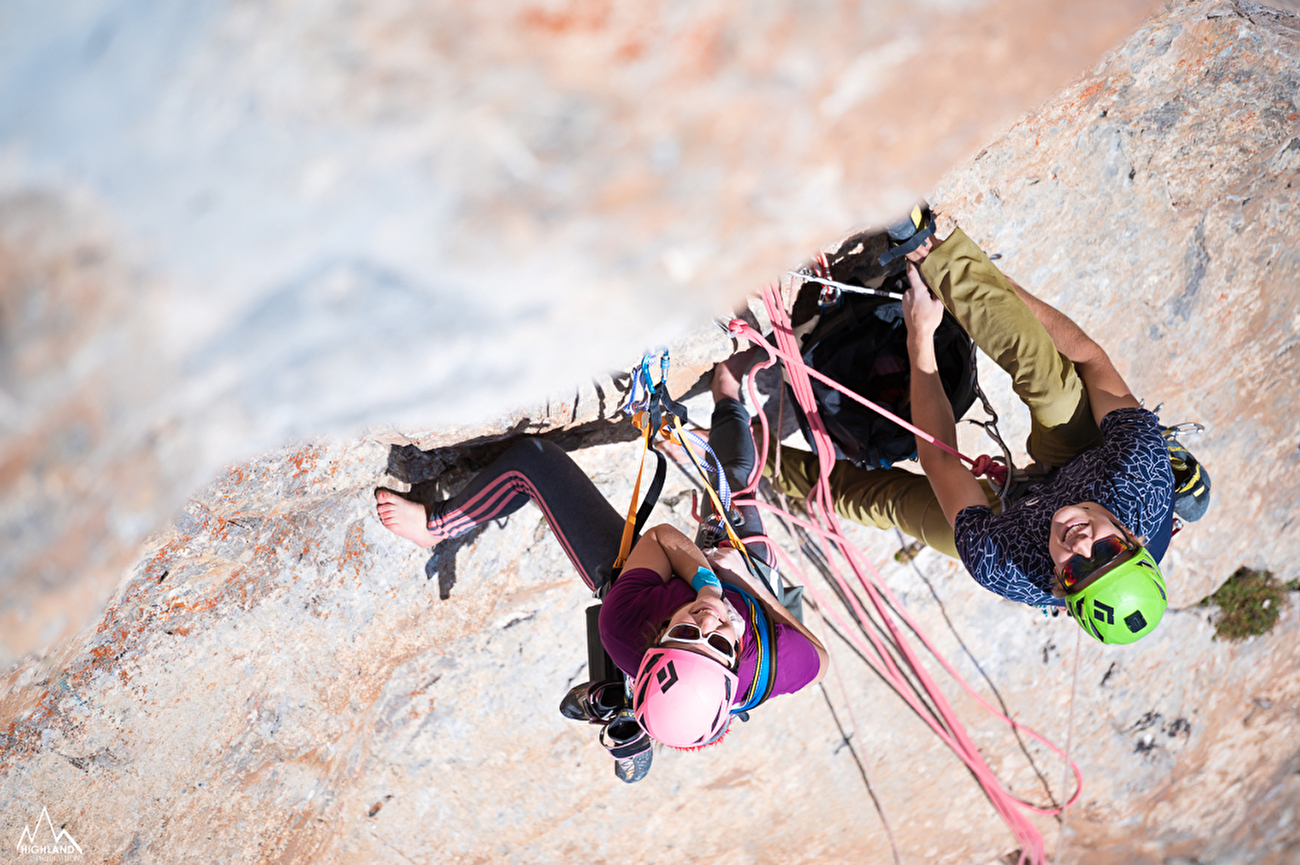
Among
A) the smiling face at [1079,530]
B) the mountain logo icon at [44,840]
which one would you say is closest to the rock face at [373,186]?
the smiling face at [1079,530]

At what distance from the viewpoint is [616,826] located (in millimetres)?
3168

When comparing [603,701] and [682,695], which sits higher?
[603,701]

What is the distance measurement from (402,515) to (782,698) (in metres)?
2.03

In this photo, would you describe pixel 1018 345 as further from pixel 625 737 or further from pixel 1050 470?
pixel 625 737

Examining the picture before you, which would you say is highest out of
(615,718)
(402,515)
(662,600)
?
(402,515)

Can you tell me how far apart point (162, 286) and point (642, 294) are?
480 millimetres

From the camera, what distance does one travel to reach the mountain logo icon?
83.2 inches

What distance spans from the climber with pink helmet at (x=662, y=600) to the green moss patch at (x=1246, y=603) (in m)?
2.99

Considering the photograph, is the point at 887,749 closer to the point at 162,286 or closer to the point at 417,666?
the point at 417,666

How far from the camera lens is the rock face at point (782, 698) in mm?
2156

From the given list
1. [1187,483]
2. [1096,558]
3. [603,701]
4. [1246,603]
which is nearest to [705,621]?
[603,701]

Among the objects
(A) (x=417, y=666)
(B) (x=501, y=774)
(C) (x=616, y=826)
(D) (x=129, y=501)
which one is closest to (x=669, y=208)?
(D) (x=129, y=501)

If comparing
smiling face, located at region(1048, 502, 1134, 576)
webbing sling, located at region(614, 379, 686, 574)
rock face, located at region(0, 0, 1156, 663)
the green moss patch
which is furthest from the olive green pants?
the green moss patch

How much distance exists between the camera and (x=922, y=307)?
2.12 m
